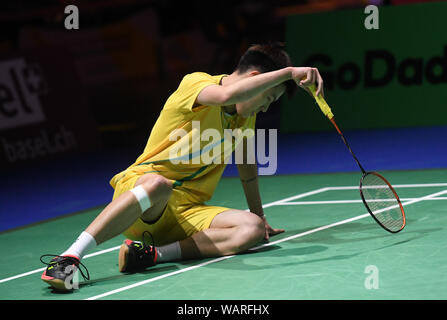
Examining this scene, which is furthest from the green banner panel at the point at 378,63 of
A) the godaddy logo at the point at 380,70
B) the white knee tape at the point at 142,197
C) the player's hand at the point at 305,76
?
the white knee tape at the point at 142,197

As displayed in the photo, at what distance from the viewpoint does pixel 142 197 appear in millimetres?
4480

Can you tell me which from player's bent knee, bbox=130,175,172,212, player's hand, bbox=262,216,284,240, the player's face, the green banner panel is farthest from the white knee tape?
the green banner panel

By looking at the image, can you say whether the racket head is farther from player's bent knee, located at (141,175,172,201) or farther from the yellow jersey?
player's bent knee, located at (141,175,172,201)

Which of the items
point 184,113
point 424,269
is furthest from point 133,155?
point 424,269

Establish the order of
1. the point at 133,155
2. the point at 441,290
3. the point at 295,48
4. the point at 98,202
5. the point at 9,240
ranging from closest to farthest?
the point at 441,290 → the point at 9,240 → the point at 98,202 → the point at 133,155 → the point at 295,48

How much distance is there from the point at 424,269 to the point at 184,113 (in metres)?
1.70

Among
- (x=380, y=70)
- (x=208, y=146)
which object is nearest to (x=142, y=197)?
(x=208, y=146)

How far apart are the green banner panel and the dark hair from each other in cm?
649

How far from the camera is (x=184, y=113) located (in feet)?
15.9

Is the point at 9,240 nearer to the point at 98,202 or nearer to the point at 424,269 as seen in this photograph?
the point at 98,202

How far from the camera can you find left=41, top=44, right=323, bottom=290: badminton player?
4.50m

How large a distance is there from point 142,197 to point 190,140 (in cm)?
58

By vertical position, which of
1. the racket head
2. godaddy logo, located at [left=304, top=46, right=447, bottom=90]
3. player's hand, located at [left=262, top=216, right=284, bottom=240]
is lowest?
player's hand, located at [left=262, top=216, right=284, bottom=240]

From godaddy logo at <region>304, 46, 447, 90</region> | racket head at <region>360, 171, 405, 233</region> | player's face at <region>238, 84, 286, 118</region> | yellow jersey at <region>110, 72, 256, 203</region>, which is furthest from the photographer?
godaddy logo at <region>304, 46, 447, 90</region>
